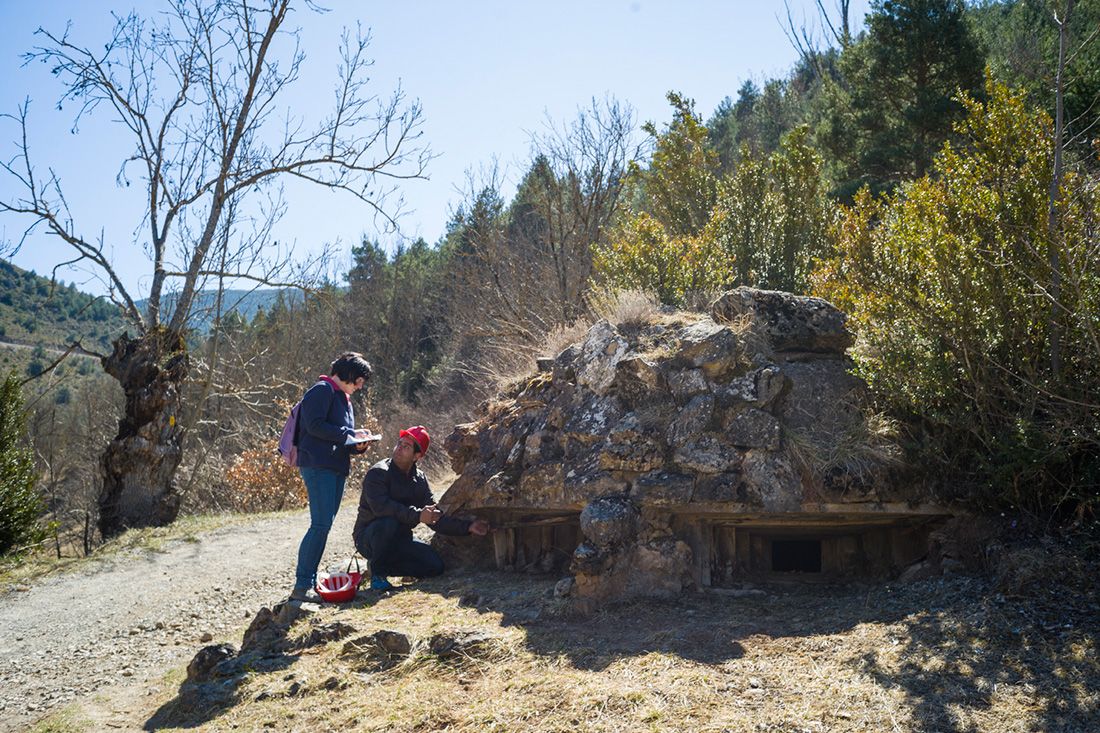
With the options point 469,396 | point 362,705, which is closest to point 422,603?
point 362,705

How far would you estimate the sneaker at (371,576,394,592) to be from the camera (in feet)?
22.3

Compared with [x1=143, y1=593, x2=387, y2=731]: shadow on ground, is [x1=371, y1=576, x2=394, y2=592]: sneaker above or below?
above

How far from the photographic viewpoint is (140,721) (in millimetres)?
5328

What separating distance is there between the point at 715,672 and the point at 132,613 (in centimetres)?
558

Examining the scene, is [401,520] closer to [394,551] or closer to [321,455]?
[394,551]

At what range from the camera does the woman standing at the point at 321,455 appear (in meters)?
6.45

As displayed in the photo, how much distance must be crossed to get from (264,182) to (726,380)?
8.92 m

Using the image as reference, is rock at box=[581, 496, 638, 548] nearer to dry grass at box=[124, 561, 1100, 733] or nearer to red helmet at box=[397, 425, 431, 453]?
dry grass at box=[124, 561, 1100, 733]

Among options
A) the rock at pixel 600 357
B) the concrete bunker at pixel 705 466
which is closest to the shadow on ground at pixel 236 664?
the concrete bunker at pixel 705 466

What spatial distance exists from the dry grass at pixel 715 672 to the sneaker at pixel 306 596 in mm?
416

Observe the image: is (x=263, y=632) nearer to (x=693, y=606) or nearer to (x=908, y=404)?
(x=693, y=606)

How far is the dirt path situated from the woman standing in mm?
954

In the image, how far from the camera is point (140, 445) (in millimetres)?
11188

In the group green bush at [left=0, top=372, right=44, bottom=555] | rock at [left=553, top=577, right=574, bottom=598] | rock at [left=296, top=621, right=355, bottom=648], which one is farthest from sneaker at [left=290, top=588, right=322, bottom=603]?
green bush at [left=0, top=372, right=44, bottom=555]
